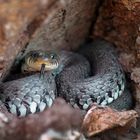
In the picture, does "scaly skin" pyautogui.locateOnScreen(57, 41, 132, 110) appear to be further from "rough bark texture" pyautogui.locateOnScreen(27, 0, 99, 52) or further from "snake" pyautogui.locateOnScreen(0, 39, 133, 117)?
"rough bark texture" pyautogui.locateOnScreen(27, 0, 99, 52)

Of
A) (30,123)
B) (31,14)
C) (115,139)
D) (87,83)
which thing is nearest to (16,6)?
(31,14)

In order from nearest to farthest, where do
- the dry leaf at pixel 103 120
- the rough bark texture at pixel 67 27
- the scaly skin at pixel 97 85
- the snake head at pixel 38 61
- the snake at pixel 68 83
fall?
1. the dry leaf at pixel 103 120
2. the snake at pixel 68 83
3. the scaly skin at pixel 97 85
4. the snake head at pixel 38 61
5. the rough bark texture at pixel 67 27

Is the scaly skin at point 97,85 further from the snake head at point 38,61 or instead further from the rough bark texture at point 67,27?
the rough bark texture at point 67,27

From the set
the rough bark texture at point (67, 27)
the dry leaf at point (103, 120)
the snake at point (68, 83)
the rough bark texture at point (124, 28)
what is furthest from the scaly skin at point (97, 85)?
the dry leaf at point (103, 120)

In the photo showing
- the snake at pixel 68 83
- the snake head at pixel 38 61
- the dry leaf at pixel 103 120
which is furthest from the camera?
the snake head at pixel 38 61

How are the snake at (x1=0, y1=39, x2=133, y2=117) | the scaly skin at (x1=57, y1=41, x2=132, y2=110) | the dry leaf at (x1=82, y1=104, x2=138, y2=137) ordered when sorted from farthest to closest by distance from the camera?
the scaly skin at (x1=57, y1=41, x2=132, y2=110) < the snake at (x1=0, y1=39, x2=133, y2=117) < the dry leaf at (x1=82, y1=104, x2=138, y2=137)

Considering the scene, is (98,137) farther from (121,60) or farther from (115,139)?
(121,60)

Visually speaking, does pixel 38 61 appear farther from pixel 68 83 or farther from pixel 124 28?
pixel 124 28

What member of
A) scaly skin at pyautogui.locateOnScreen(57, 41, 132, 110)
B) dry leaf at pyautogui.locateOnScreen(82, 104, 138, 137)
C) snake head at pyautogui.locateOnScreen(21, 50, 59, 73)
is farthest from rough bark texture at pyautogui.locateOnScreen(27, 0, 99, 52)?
dry leaf at pyautogui.locateOnScreen(82, 104, 138, 137)
